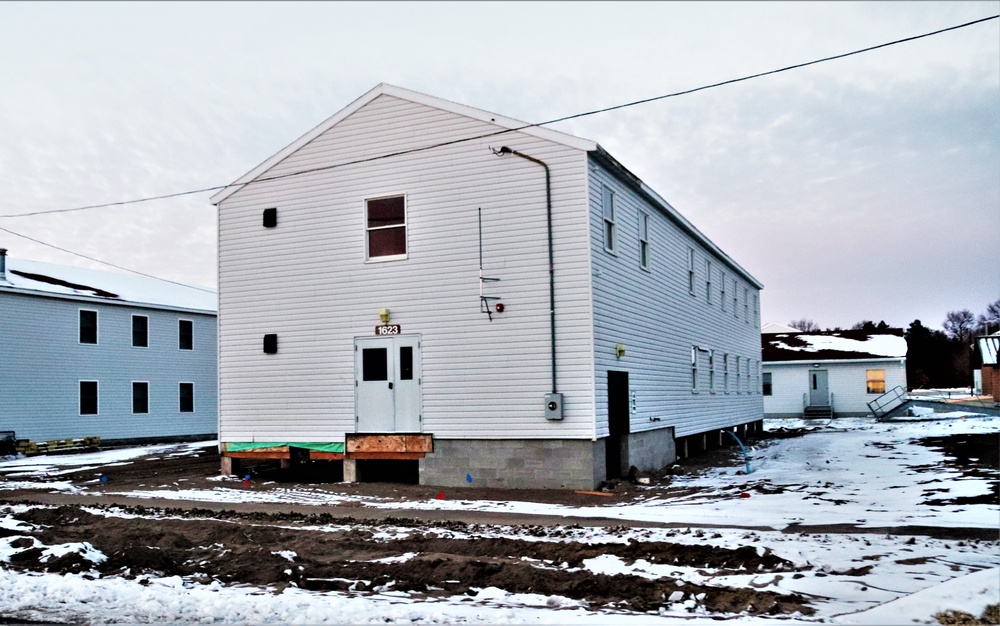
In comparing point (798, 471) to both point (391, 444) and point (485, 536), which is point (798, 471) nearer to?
point (391, 444)

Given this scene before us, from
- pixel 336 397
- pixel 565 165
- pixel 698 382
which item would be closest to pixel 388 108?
pixel 565 165

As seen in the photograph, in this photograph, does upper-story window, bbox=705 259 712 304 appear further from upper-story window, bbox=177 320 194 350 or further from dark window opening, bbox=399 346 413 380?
upper-story window, bbox=177 320 194 350

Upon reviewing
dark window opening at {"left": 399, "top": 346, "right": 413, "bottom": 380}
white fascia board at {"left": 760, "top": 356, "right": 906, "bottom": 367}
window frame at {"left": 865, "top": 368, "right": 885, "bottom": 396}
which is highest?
dark window opening at {"left": 399, "top": 346, "right": 413, "bottom": 380}

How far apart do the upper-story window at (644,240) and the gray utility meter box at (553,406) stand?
5193 mm

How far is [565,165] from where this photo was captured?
17.1 m

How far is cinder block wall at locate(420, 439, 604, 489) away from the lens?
16.6 meters

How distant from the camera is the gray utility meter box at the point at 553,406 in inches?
654

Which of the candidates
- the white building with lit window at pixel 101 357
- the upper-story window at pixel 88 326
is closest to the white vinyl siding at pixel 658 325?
the white building with lit window at pixel 101 357

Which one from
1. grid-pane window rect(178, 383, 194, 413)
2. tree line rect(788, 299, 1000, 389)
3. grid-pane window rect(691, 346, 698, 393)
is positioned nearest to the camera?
grid-pane window rect(691, 346, 698, 393)

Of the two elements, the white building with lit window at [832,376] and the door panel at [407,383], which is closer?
the door panel at [407,383]

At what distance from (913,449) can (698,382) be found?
593cm

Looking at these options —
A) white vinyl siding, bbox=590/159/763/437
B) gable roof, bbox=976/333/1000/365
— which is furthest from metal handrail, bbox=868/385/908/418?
white vinyl siding, bbox=590/159/763/437

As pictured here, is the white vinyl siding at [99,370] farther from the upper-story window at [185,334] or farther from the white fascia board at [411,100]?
the white fascia board at [411,100]

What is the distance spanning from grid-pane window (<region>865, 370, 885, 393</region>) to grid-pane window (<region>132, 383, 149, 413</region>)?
3563 cm
